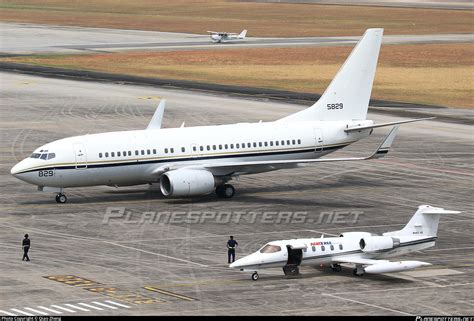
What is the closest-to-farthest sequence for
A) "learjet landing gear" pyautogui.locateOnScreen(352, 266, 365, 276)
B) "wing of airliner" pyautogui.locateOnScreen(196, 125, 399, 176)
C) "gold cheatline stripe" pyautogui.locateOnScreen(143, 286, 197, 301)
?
"gold cheatline stripe" pyautogui.locateOnScreen(143, 286, 197, 301)
"learjet landing gear" pyautogui.locateOnScreen(352, 266, 365, 276)
"wing of airliner" pyautogui.locateOnScreen(196, 125, 399, 176)

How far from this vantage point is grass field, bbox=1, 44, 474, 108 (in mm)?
140250

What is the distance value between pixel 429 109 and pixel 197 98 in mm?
26307

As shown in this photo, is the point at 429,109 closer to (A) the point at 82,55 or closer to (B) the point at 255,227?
(B) the point at 255,227

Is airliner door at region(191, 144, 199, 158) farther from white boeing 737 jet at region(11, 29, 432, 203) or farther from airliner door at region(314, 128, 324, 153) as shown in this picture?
airliner door at region(314, 128, 324, 153)

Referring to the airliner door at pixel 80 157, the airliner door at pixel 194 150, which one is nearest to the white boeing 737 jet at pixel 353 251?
the airliner door at pixel 80 157

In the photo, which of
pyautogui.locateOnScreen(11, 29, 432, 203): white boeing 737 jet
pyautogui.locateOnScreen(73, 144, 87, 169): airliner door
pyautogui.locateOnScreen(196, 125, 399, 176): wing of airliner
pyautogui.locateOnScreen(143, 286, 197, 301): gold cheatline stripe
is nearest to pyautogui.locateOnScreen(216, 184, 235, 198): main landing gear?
pyautogui.locateOnScreen(11, 29, 432, 203): white boeing 737 jet

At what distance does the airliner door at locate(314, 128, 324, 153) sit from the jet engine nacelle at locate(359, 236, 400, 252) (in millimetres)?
25239

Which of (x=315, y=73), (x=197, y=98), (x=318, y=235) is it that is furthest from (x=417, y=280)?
(x=315, y=73)

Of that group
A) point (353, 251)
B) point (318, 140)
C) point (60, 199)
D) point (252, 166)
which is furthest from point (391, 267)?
point (60, 199)

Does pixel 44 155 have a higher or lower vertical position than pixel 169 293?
higher

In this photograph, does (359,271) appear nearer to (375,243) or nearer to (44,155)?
(375,243)

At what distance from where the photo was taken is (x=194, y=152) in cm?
7825

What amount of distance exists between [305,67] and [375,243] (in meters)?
105

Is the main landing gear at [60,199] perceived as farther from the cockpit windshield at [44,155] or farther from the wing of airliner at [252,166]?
the wing of airliner at [252,166]
